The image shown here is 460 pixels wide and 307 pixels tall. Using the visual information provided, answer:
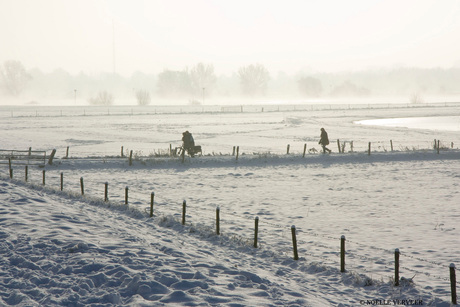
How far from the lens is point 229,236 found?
13867 millimetres

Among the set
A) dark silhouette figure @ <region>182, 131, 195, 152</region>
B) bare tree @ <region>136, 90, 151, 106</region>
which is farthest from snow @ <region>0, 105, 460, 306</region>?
bare tree @ <region>136, 90, 151, 106</region>

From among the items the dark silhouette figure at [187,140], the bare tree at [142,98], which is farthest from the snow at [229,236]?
the bare tree at [142,98]

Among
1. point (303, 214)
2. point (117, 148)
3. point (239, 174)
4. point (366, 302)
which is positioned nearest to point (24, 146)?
point (117, 148)

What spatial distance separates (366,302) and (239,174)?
60.6 ft

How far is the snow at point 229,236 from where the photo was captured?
933 centimetres

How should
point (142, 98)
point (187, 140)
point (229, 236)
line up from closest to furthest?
point (229, 236), point (187, 140), point (142, 98)

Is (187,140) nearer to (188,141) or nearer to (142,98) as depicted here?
(188,141)

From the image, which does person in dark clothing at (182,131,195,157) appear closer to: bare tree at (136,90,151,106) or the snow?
the snow

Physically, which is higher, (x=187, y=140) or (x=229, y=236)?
(x=187, y=140)

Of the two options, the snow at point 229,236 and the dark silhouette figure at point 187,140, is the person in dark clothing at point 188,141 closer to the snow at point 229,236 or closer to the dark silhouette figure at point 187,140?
the dark silhouette figure at point 187,140

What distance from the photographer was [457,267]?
11.1m

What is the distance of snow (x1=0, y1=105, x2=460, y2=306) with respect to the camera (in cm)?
933

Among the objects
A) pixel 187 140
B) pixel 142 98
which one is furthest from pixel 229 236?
pixel 142 98

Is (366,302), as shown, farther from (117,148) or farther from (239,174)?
(117,148)
